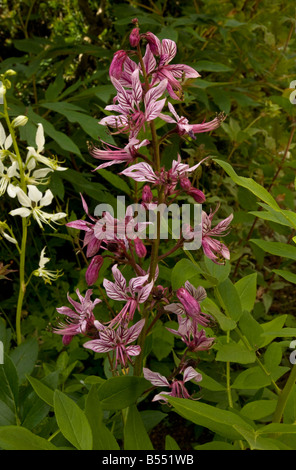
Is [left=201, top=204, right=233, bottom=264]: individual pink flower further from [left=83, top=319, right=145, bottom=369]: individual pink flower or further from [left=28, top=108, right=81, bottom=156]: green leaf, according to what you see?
[left=28, top=108, right=81, bottom=156]: green leaf

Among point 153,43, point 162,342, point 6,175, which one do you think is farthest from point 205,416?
point 162,342

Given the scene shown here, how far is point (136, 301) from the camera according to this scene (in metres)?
0.69

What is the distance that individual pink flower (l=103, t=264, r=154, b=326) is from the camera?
26.0 inches

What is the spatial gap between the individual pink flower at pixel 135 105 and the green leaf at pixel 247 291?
12.5 inches

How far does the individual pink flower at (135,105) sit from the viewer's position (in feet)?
2.12

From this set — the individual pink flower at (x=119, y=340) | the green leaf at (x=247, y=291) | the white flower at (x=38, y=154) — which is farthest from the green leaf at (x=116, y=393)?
the white flower at (x=38, y=154)

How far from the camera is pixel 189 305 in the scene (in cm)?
66

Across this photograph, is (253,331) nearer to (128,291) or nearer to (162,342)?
(128,291)

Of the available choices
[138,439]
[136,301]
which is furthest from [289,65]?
[138,439]

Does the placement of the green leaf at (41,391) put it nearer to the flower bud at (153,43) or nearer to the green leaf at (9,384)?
the green leaf at (9,384)

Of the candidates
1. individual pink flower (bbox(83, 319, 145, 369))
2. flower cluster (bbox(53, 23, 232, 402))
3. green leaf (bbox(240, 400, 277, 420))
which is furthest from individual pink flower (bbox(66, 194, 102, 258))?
green leaf (bbox(240, 400, 277, 420))

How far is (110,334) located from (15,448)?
8.3 inches

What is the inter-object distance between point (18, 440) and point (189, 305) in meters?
0.27

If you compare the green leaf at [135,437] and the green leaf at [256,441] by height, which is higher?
the green leaf at [256,441]
